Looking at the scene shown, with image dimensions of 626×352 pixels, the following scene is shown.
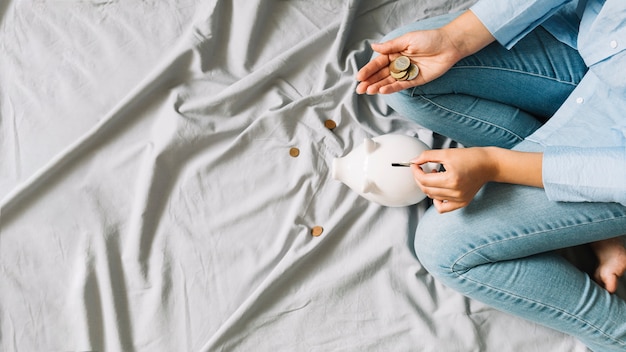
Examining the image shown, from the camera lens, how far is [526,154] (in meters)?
0.74

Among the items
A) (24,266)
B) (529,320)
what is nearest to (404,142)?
(529,320)

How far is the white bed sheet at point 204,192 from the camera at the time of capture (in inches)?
32.9

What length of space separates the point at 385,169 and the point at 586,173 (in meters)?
0.27

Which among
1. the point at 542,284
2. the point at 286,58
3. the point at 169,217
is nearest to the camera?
the point at 542,284

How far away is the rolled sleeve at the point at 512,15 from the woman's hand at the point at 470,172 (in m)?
0.19

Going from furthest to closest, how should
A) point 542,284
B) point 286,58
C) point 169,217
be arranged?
point 286,58 < point 169,217 < point 542,284

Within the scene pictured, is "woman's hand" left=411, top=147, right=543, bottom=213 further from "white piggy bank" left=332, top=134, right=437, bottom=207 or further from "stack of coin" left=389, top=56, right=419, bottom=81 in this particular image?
"stack of coin" left=389, top=56, right=419, bottom=81

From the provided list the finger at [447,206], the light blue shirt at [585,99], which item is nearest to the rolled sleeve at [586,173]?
the light blue shirt at [585,99]

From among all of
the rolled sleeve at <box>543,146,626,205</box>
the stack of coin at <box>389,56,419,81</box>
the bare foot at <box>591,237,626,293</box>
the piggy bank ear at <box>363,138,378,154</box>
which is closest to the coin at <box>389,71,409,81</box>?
the stack of coin at <box>389,56,419,81</box>

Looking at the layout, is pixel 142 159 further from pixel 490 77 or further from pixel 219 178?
pixel 490 77

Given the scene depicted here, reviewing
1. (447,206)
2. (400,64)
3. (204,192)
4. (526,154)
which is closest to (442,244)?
(447,206)

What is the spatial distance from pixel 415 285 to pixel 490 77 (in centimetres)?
35

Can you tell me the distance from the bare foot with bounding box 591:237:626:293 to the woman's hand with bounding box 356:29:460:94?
38 cm

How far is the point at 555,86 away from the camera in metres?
0.87
